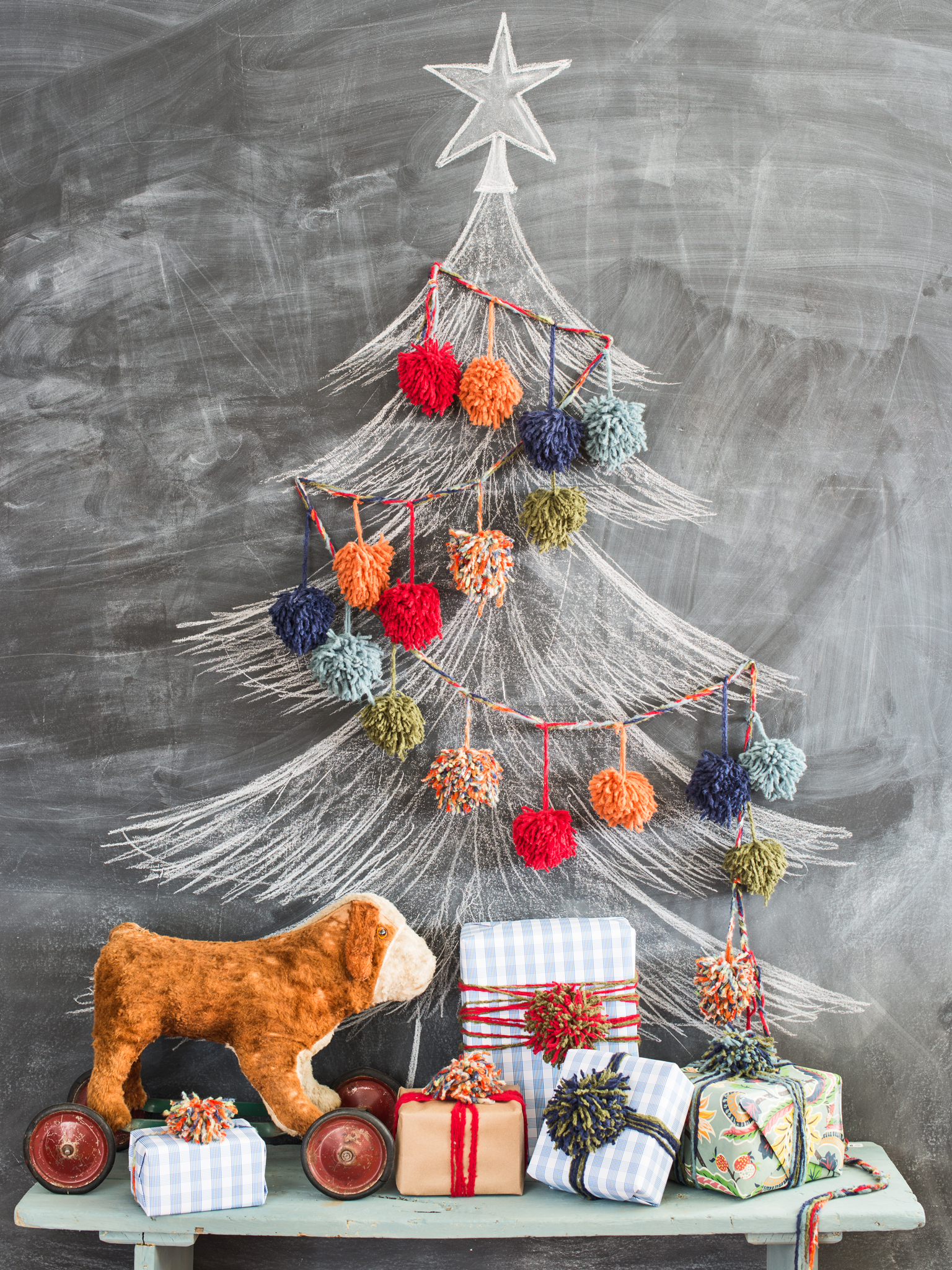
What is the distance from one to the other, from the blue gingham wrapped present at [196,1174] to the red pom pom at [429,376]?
1.23 m

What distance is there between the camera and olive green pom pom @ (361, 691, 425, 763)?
1662 millimetres

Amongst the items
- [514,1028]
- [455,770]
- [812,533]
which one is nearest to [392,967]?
[514,1028]

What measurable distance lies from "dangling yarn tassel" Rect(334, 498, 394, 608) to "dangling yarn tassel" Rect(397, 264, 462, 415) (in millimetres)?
273

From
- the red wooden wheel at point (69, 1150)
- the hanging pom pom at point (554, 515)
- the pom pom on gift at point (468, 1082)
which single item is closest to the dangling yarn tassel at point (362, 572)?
the hanging pom pom at point (554, 515)

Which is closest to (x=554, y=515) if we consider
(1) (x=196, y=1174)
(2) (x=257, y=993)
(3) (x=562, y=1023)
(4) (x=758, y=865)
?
(4) (x=758, y=865)

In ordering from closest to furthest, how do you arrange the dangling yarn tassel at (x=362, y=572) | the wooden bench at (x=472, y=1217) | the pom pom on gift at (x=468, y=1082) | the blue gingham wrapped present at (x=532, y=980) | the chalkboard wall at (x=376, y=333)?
the wooden bench at (x=472, y=1217)
the pom pom on gift at (x=468, y=1082)
the blue gingham wrapped present at (x=532, y=980)
the dangling yarn tassel at (x=362, y=572)
the chalkboard wall at (x=376, y=333)

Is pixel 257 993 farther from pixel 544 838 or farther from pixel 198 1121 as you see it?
pixel 544 838

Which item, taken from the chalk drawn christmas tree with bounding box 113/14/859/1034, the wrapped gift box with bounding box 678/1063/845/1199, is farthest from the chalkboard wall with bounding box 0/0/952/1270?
the wrapped gift box with bounding box 678/1063/845/1199

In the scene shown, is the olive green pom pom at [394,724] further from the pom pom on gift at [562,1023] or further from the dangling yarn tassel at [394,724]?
the pom pom on gift at [562,1023]

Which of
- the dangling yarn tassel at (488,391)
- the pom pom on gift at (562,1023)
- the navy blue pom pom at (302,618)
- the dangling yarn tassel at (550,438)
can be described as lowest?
the pom pom on gift at (562,1023)

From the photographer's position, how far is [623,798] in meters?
1.64

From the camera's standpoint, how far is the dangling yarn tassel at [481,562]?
1654 millimetres

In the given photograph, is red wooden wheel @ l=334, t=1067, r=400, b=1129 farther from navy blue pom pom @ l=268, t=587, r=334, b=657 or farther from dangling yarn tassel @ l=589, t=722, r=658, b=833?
navy blue pom pom @ l=268, t=587, r=334, b=657

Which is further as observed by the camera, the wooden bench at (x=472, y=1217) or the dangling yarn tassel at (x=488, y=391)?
the dangling yarn tassel at (x=488, y=391)
